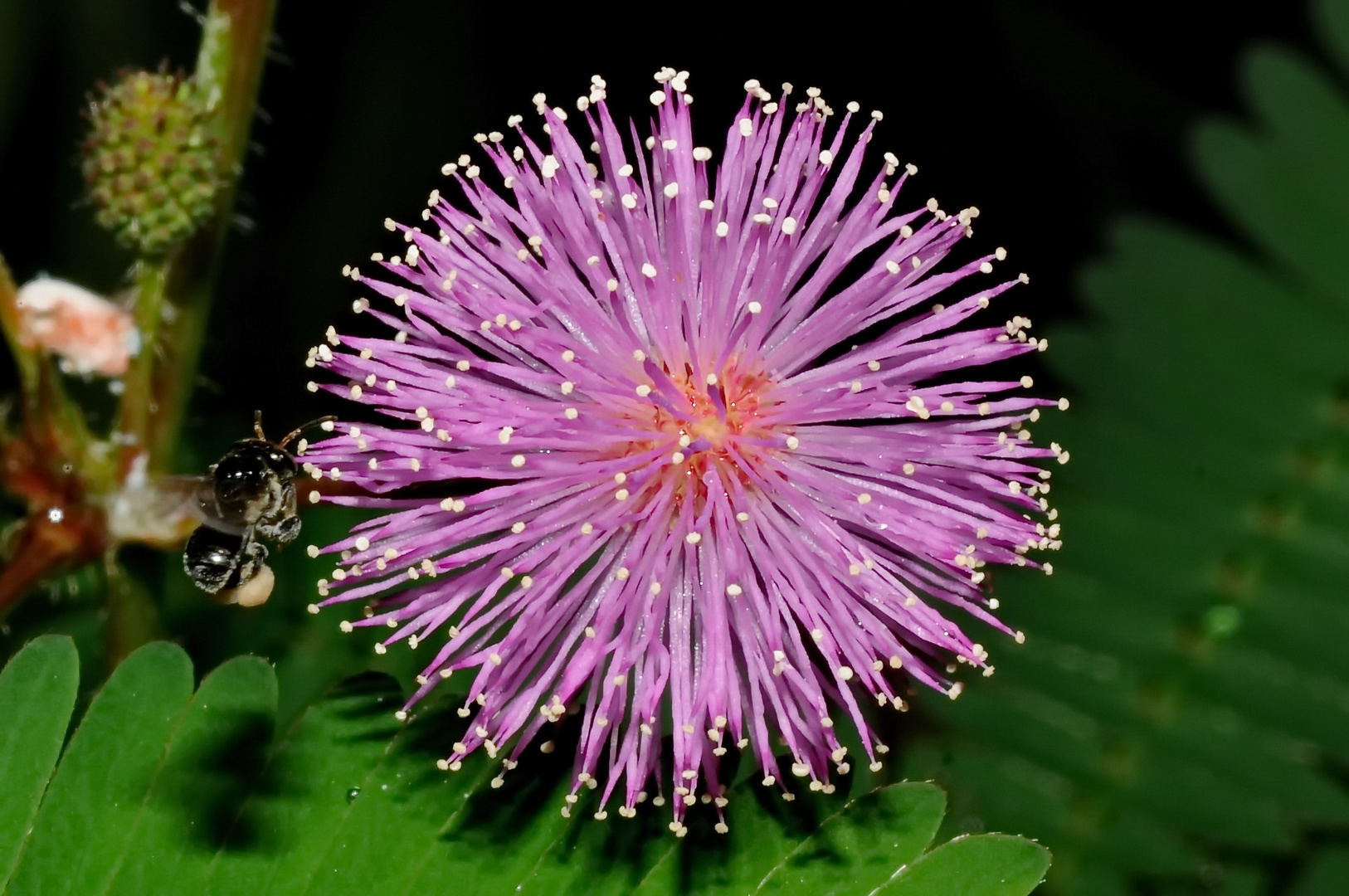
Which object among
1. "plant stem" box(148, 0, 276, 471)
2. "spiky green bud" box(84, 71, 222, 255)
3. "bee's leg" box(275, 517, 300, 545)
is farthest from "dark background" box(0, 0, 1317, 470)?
"bee's leg" box(275, 517, 300, 545)

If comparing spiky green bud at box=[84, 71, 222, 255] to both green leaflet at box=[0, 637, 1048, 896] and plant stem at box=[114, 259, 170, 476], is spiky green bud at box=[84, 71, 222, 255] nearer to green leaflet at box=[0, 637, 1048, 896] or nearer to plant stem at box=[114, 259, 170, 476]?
plant stem at box=[114, 259, 170, 476]

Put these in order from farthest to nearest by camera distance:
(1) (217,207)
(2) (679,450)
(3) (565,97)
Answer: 1. (3) (565,97)
2. (1) (217,207)
3. (2) (679,450)

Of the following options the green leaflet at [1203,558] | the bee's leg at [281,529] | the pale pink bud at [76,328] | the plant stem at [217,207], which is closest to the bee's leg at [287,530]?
the bee's leg at [281,529]

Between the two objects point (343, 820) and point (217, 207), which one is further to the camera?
point (217, 207)

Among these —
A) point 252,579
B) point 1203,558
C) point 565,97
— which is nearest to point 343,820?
point 252,579

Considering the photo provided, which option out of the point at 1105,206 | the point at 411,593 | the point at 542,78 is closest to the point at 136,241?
the point at 411,593

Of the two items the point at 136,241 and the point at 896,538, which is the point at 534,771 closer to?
the point at 896,538

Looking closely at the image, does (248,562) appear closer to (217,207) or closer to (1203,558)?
(217,207)
